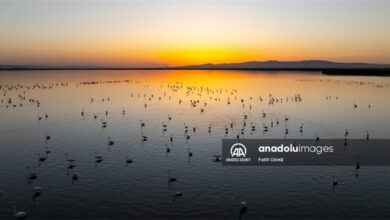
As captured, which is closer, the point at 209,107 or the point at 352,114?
the point at 352,114

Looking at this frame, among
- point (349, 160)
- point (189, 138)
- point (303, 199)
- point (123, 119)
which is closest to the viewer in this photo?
point (303, 199)

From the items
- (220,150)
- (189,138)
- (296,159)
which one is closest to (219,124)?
(189,138)

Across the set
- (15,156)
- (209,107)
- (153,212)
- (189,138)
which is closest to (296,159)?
(189,138)

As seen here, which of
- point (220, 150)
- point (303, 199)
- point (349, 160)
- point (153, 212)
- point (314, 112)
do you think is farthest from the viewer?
point (314, 112)

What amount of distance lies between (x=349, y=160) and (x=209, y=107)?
63419mm

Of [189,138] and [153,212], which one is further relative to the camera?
[189,138]

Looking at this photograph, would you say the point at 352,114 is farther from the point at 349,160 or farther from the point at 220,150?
the point at 220,150

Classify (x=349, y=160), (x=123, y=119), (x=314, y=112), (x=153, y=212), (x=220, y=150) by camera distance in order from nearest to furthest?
(x=153, y=212) < (x=349, y=160) < (x=220, y=150) < (x=123, y=119) < (x=314, y=112)

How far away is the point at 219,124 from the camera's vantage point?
7862 cm

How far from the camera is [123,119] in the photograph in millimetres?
86312

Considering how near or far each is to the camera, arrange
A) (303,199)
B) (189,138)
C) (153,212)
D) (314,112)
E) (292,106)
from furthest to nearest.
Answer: (292,106), (314,112), (189,138), (303,199), (153,212)

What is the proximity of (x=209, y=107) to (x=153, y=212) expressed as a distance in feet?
253

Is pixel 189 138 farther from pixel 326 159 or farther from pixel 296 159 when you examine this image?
pixel 326 159

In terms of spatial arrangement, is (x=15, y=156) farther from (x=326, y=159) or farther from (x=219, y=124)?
(x=326, y=159)
